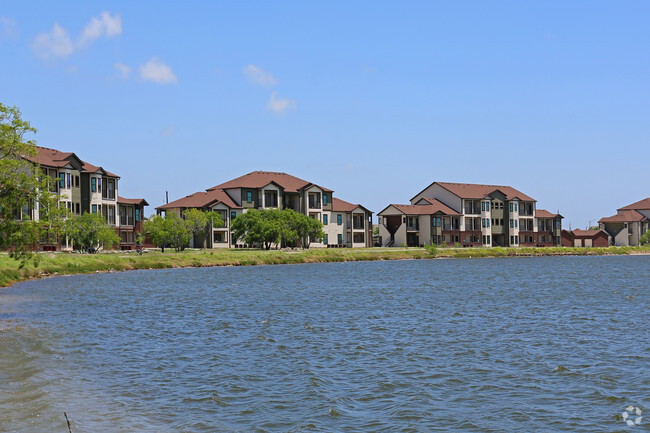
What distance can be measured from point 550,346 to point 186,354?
11.7 m

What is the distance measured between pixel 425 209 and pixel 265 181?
29380 mm

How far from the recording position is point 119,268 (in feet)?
219

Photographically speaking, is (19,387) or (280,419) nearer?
(280,419)

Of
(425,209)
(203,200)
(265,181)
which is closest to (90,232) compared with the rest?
(203,200)

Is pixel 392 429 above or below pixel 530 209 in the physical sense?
below

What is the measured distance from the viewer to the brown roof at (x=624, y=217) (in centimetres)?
15700

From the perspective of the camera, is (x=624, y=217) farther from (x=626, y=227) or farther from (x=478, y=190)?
(x=478, y=190)

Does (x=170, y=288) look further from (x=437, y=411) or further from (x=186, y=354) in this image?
(x=437, y=411)

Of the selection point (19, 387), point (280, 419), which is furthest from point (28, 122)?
point (280, 419)

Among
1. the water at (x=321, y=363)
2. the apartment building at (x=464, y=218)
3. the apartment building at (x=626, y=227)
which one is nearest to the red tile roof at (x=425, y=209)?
the apartment building at (x=464, y=218)

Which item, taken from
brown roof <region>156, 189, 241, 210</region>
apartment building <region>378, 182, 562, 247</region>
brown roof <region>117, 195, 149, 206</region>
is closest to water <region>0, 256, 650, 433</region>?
brown roof <region>117, 195, 149, 206</region>

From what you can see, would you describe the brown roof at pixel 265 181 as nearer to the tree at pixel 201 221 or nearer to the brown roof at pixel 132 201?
the tree at pixel 201 221

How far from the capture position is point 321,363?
20469 millimetres

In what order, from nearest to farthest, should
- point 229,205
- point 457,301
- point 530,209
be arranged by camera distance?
1. point 457,301
2. point 229,205
3. point 530,209
